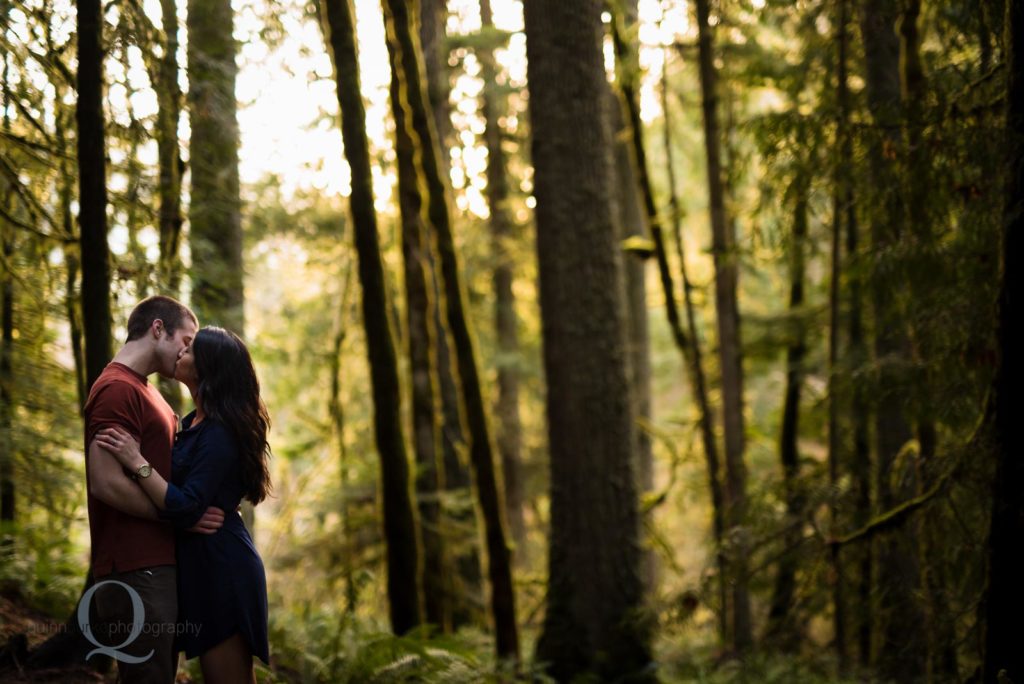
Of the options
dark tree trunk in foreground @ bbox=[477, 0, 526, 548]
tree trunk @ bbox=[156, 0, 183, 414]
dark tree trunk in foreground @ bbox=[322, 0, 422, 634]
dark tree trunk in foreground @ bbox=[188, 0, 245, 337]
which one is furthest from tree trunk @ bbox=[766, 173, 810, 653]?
tree trunk @ bbox=[156, 0, 183, 414]

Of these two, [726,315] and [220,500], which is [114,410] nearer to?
[220,500]

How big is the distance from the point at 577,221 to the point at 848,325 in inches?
216

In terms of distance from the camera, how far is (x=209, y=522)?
3.70 meters

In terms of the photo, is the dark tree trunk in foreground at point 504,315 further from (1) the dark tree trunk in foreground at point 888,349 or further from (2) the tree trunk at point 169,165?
(2) the tree trunk at point 169,165

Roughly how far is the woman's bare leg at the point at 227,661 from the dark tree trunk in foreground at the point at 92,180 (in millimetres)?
1794

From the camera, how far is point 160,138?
19.5 ft

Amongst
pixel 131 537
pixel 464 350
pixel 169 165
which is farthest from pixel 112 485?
pixel 464 350

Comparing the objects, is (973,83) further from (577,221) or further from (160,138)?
(160,138)

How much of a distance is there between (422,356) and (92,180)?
5013mm

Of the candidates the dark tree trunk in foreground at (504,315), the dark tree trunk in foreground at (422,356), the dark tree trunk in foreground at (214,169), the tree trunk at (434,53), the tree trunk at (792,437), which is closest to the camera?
the dark tree trunk in foreground at (214,169)

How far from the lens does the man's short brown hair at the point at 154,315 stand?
3.85 m

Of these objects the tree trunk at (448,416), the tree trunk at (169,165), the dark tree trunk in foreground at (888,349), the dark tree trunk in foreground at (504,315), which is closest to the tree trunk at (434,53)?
the tree trunk at (448,416)

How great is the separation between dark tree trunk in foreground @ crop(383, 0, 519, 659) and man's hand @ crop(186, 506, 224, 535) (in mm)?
4220

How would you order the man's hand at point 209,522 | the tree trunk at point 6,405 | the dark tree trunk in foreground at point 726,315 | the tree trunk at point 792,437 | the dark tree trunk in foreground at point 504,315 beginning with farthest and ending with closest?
the dark tree trunk in foreground at point 504,315, the dark tree trunk in foreground at point 726,315, the tree trunk at point 792,437, the tree trunk at point 6,405, the man's hand at point 209,522
